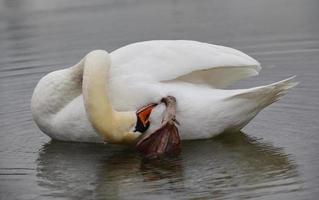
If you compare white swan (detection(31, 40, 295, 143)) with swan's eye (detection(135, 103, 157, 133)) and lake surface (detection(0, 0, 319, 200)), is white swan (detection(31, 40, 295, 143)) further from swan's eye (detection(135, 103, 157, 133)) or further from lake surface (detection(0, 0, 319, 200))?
lake surface (detection(0, 0, 319, 200))

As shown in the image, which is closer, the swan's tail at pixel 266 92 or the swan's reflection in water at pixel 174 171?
the swan's reflection in water at pixel 174 171

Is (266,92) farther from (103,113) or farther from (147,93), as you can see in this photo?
(103,113)

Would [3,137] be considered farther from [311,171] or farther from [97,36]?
[97,36]

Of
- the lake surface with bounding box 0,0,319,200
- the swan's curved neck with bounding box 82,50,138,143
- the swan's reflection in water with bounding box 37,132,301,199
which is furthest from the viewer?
the swan's curved neck with bounding box 82,50,138,143

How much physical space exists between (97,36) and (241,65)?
713 cm

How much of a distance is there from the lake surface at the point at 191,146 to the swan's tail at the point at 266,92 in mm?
324

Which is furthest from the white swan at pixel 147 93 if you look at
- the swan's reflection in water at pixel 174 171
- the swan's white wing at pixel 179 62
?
the swan's reflection in water at pixel 174 171

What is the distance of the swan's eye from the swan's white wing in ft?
0.98

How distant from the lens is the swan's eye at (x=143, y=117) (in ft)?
23.2

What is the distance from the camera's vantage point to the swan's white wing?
7363mm

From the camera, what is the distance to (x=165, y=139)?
23.0 feet

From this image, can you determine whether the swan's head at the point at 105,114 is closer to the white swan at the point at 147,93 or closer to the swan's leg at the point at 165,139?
the white swan at the point at 147,93

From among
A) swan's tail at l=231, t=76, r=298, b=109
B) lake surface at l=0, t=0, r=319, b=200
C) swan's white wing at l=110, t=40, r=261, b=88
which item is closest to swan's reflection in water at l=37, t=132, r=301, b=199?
lake surface at l=0, t=0, r=319, b=200

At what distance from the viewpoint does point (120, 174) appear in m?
6.70
